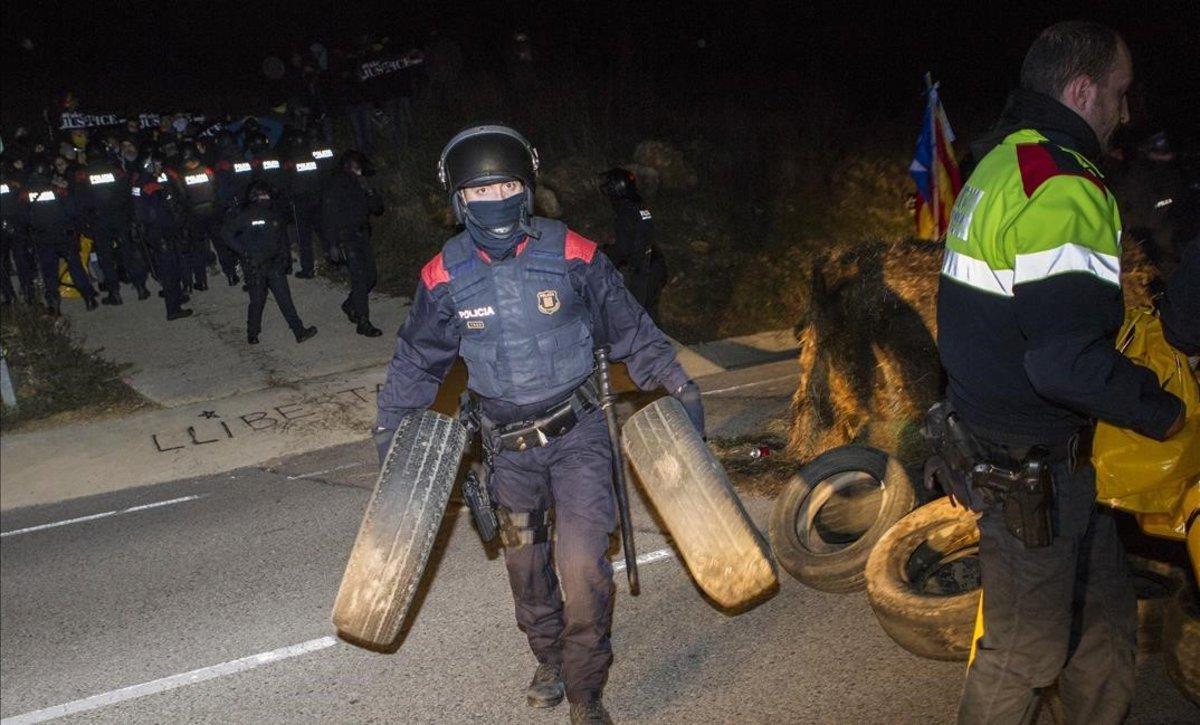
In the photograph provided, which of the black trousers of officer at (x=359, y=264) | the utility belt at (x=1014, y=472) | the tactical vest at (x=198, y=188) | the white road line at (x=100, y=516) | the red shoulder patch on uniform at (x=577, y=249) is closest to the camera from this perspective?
the utility belt at (x=1014, y=472)

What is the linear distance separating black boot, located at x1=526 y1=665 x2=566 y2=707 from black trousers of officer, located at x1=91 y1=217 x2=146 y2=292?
10679mm

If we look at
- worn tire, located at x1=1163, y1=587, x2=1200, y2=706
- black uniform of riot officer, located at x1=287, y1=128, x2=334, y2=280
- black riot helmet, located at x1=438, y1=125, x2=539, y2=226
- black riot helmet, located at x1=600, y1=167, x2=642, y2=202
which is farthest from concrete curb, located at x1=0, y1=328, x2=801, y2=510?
worn tire, located at x1=1163, y1=587, x2=1200, y2=706

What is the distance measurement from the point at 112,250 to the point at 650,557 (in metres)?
10.3

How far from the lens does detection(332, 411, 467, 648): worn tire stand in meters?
3.48

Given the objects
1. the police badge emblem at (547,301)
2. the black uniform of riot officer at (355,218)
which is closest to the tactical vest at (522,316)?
the police badge emblem at (547,301)

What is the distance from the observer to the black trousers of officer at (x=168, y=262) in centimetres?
1197

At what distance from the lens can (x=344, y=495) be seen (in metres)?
6.80

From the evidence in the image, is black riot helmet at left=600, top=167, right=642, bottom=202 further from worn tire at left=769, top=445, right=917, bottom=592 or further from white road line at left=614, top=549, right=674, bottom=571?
worn tire at left=769, top=445, right=917, bottom=592

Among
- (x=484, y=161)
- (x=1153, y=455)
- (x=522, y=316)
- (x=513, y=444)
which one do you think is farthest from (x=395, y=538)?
(x=1153, y=455)

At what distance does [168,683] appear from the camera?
14.8 feet

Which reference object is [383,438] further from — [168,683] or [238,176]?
[238,176]

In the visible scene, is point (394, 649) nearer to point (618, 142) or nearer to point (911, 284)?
point (911, 284)

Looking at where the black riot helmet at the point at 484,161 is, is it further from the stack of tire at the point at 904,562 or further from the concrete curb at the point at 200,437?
the concrete curb at the point at 200,437

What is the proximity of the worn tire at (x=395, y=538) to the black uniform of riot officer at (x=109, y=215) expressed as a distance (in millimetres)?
10555
